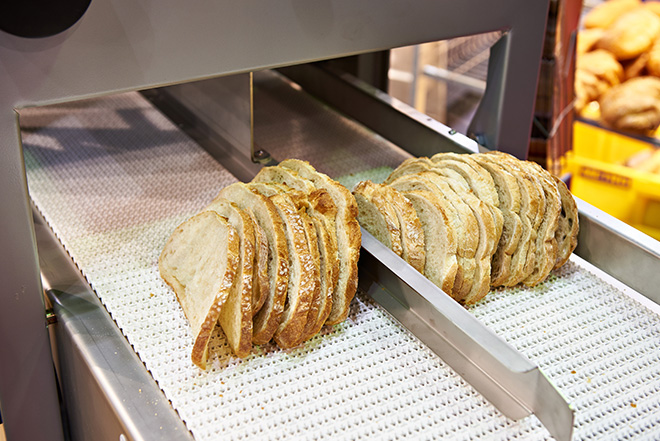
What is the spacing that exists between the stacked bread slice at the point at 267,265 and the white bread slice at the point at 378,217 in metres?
0.10

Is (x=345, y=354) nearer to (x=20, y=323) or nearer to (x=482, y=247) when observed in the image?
(x=482, y=247)

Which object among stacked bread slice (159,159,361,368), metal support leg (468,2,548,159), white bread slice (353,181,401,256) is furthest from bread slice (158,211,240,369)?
metal support leg (468,2,548,159)

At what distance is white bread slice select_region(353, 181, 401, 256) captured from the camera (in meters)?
Answer: 1.44

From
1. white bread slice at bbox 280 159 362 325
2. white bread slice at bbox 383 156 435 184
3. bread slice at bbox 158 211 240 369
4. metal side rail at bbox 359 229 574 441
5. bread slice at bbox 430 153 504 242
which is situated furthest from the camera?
white bread slice at bbox 383 156 435 184

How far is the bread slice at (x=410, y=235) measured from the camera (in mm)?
1435

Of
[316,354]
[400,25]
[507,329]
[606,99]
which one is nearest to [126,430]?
[316,354]

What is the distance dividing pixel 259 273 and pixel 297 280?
0.08 meters

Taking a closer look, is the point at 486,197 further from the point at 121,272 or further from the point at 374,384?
the point at 121,272

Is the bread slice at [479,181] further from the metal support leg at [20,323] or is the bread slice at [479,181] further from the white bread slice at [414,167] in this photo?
the metal support leg at [20,323]

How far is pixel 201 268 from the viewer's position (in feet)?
4.46

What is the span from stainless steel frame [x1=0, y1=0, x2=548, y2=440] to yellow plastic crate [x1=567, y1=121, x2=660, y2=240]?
210 cm

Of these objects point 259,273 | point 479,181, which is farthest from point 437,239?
point 259,273

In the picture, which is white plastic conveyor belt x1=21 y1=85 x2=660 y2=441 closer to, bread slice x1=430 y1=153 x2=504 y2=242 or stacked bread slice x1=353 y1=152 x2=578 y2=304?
stacked bread slice x1=353 y1=152 x2=578 y2=304

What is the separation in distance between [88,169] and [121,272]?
0.57 metres
